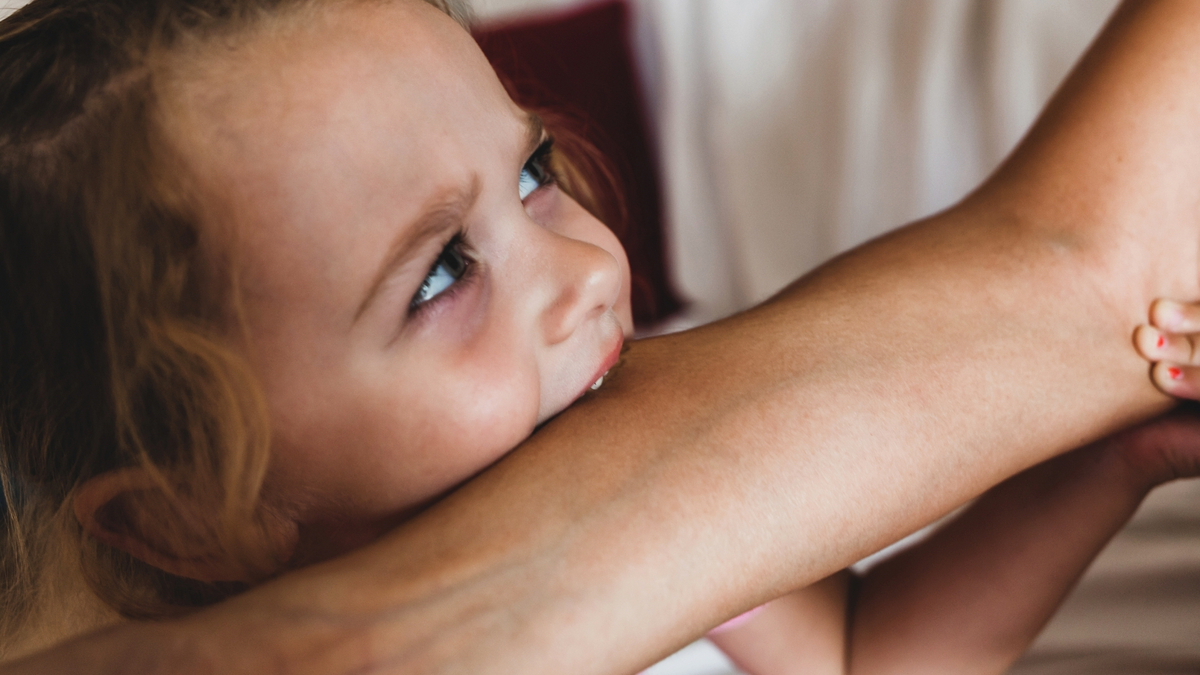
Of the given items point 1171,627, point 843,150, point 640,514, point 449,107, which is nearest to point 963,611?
point 1171,627

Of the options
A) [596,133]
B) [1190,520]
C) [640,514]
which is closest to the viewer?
[640,514]

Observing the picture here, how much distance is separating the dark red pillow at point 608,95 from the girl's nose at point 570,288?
2.50ft

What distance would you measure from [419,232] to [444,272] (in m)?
0.05

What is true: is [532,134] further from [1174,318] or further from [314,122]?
[1174,318]

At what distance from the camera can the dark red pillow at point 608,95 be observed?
1431mm

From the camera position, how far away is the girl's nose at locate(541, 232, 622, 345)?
59cm

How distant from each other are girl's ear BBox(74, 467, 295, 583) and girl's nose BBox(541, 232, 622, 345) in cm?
25

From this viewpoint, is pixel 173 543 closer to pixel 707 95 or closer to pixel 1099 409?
pixel 1099 409

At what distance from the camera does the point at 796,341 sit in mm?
603

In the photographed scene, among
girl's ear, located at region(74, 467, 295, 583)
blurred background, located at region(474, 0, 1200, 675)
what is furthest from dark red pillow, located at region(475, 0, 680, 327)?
girl's ear, located at region(74, 467, 295, 583)

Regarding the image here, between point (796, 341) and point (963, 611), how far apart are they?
422 mm

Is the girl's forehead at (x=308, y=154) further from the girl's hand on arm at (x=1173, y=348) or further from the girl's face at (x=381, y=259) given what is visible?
the girl's hand on arm at (x=1173, y=348)

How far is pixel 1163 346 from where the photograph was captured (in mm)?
676

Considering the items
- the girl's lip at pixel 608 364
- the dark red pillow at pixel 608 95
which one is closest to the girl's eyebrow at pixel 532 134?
the girl's lip at pixel 608 364
